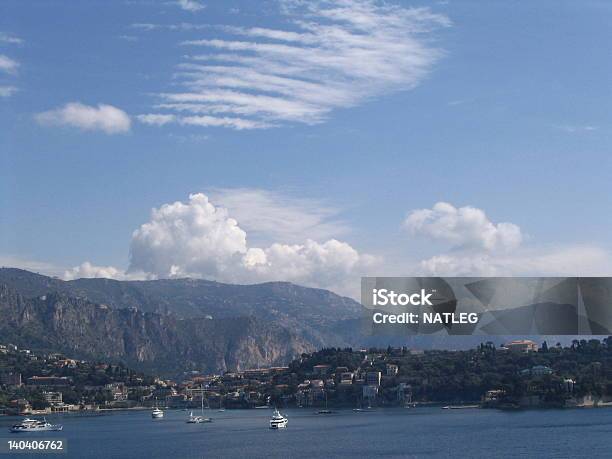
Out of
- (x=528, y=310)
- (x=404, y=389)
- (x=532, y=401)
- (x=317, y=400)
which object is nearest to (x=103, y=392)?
(x=317, y=400)

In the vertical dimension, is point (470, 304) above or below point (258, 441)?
above

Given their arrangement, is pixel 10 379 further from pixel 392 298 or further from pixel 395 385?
pixel 392 298

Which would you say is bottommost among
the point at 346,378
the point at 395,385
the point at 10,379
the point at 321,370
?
the point at 395,385

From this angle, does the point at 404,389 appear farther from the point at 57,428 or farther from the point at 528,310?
the point at 528,310

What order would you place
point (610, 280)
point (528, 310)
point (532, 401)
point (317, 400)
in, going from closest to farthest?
point (610, 280), point (528, 310), point (532, 401), point (317, 400)

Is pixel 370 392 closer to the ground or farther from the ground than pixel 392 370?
closer to the ground

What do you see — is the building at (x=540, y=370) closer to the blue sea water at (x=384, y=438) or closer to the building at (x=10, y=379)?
the blue sea water at (x=384, y=438)

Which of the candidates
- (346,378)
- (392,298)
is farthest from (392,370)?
(392,298)
